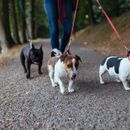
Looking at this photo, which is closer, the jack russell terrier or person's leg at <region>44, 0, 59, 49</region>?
the jack russell terrier

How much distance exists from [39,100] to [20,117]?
791mm

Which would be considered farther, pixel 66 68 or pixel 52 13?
pixel 52 13

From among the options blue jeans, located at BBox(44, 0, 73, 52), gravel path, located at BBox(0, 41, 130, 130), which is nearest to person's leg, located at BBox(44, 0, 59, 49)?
blue jeans, located at BBox(44, 0, 73, 52)

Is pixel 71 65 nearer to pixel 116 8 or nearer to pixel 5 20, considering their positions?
pixel 5 20

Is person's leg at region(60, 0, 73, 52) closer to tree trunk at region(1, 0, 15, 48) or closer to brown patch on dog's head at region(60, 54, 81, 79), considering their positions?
brown patch on dog's head at region(60, 54, 81, 79)

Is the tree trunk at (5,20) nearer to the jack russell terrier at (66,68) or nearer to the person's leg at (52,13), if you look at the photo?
the person's leg at (52,13)

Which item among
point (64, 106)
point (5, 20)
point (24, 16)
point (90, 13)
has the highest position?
point (64, 106)

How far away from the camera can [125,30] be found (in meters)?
15.9

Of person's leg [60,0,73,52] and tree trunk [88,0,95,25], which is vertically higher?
person's leg [60,0,73,52]

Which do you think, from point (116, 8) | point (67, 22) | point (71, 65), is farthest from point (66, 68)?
point (116, 8)

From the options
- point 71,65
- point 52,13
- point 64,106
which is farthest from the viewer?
point 52,13

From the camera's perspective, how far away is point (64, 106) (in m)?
5.00

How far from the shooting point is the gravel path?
429cm

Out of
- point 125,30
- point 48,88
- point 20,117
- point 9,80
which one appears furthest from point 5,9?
point 20,117
